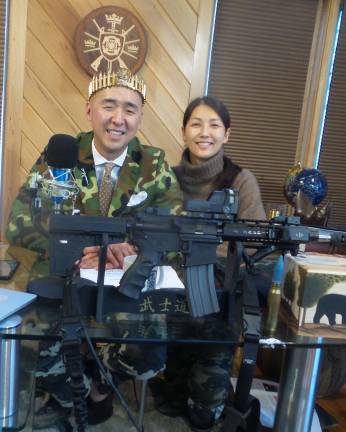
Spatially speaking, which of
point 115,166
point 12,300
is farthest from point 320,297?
point 115,166

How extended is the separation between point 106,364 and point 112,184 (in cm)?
55

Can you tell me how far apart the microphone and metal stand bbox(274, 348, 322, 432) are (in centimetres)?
70

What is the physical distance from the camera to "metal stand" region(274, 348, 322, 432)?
943mm

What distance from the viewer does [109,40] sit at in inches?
72.1

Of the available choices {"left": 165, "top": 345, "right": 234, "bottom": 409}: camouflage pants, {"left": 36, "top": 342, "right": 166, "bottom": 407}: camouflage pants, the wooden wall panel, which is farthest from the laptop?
the wooden wall panel

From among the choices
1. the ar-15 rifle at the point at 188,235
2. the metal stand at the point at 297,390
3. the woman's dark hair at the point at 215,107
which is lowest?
the metal stand at the point at 297,390

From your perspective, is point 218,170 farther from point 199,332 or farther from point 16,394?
point 16,394

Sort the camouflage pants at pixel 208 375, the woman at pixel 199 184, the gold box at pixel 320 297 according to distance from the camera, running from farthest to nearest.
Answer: the woman at pixel 199 184, the camouflage pants at pixel 208 375, the gold box at pixel 320 297

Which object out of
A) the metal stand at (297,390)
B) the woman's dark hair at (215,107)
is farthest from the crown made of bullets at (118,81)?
the metal stand at (297,390)

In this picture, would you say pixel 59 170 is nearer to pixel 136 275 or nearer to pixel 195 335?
pixel 136 275

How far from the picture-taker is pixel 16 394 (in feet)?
2.95

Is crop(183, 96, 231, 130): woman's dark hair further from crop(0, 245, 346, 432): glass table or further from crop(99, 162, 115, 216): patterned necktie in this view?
crop(0, 245, 346, 432): glass table

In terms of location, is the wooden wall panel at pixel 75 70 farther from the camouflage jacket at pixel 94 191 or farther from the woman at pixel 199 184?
the camouflage jacket at pixel 94 191

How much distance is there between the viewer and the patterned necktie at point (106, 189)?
1337mm
